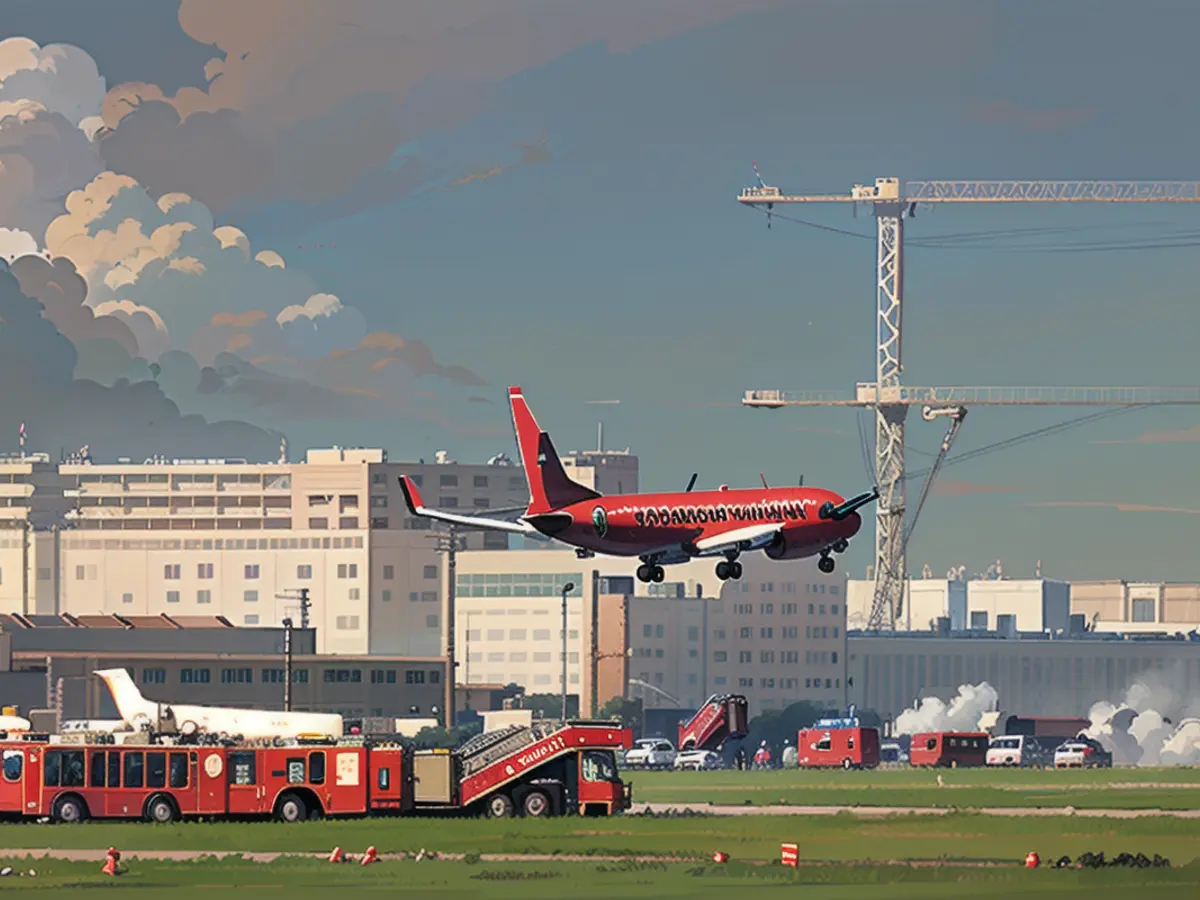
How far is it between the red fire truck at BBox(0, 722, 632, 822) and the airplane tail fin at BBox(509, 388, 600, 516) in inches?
1103

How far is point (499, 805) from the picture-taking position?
14900cm

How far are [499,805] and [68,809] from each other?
73.3ft

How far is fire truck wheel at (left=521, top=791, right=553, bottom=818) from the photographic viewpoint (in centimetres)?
14888

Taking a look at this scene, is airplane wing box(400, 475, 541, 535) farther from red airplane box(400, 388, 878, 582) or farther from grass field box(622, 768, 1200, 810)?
grass field box(622, 768, 1200, 810)

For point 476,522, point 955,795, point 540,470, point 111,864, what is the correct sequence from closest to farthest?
point 111,864, point 476,522, point 540,470, point 955,795

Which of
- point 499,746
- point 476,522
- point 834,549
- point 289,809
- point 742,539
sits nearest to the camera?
point 834,549

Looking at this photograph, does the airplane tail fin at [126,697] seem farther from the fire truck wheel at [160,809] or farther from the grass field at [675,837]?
the grass field at [675,837]

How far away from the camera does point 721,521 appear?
4412 inches

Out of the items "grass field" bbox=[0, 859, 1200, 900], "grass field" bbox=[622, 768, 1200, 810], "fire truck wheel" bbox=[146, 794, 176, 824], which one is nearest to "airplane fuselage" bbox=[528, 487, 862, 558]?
"grass field" bbox=[0, 859, 1200, 900]

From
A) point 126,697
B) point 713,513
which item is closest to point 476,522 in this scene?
point 713,513

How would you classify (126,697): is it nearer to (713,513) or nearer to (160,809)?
(160,809)

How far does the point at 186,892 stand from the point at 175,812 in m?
38.7

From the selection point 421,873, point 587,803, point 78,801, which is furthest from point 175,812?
point 421,873

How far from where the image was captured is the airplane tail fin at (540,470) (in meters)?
121
